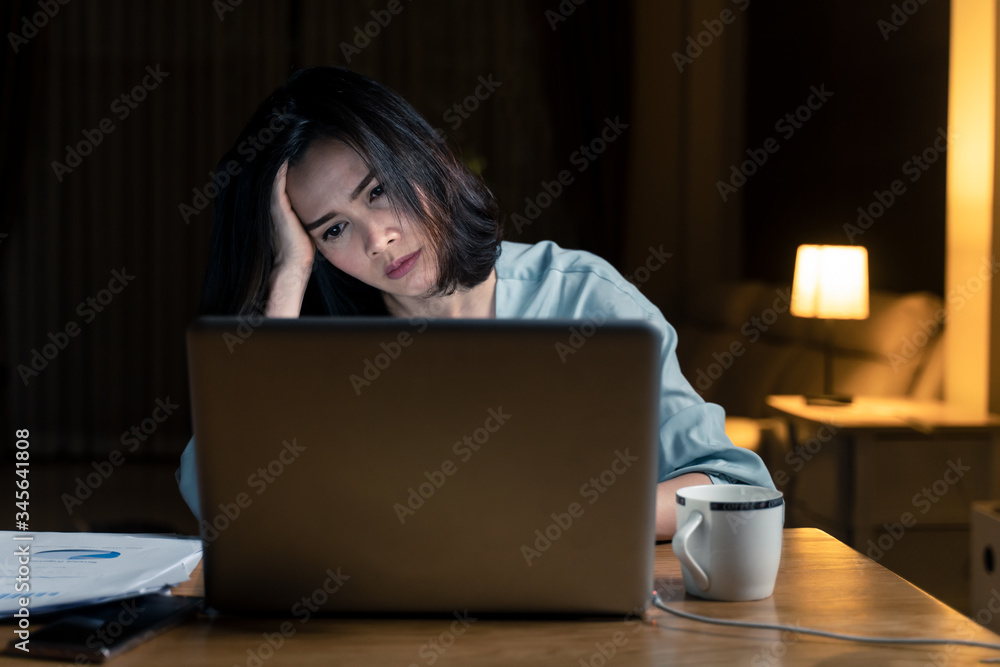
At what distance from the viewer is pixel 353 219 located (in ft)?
4.55

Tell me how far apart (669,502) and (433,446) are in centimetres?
43

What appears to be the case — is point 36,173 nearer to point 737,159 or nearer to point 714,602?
point 737,159

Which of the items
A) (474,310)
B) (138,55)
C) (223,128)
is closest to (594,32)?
(223,128)

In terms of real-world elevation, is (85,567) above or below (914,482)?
above

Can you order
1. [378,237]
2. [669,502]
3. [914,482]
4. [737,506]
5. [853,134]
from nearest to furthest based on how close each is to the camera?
[737,506]
[669,502]
[378,237]
[914,482]
[853,134]

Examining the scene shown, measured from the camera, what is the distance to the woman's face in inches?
54.1

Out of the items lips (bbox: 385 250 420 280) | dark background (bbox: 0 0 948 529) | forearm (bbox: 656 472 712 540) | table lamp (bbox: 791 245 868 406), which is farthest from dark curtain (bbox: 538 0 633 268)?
forearm (bbox: 656 472 712 540)

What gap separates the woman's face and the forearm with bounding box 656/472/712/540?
21.4 inches

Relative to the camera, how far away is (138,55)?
15.8 feet

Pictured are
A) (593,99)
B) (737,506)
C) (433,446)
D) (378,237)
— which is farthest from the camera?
(593,99)

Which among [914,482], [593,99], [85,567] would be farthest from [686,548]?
[593,99]

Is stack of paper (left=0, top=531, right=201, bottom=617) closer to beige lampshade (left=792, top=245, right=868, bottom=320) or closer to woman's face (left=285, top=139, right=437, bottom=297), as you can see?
woman's face (left=285, top=139, right=437, bottom=297)

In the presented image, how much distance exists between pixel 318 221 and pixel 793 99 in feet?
9.44

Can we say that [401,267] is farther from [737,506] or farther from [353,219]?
[737,506]
